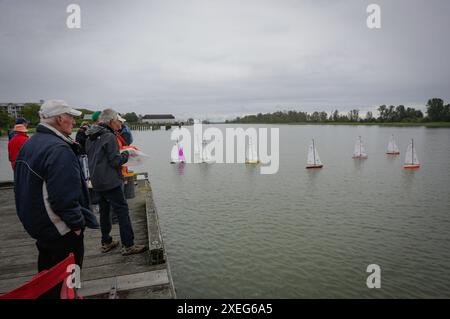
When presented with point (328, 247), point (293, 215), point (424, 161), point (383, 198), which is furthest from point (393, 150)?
point (328, 247)

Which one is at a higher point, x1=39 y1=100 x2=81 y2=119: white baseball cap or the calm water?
x1=39 y1=100 x2=81 y2=119: white baseball cap

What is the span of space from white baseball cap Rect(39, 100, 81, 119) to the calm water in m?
7.69

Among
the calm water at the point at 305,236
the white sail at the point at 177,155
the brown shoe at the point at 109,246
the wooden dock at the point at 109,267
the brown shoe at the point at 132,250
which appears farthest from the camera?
the white sail at the point at 177,155

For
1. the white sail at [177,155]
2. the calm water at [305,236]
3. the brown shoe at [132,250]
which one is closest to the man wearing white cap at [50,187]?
the brown shoe at [132,250]

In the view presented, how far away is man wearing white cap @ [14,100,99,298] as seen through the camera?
3553 millimetres

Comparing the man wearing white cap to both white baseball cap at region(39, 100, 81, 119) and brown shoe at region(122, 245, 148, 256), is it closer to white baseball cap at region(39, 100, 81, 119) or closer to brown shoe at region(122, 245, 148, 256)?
white baseball cap at region(39, 100, 81, 119)

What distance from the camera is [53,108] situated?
384 cm

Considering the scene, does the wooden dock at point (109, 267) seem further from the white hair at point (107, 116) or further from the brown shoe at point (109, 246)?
the white hair at point (107, 116)

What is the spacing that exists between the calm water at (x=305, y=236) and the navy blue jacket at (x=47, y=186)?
6.89 m

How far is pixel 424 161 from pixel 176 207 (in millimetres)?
38189

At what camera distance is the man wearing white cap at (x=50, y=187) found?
3553 mm

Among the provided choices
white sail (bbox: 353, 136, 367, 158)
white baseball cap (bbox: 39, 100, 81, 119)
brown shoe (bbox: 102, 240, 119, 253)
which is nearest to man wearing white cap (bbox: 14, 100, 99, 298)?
white baseball cap (bbox: 39, 100, 81, 119)
